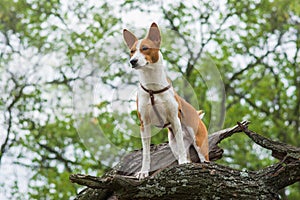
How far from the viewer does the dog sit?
3162 mm

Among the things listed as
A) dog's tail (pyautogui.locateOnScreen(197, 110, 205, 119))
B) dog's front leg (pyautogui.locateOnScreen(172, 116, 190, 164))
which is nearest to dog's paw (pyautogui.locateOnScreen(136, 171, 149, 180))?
dog's front leg (pyautogui.locateOnScreen(172, 116, 190, 164))

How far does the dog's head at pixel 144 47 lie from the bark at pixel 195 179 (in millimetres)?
775

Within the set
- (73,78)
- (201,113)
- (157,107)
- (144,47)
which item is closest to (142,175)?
(157,107)

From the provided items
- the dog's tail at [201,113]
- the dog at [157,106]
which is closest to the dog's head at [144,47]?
the dog at [157,106]

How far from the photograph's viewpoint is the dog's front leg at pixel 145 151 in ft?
11.2

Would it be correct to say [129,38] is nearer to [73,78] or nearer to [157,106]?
[157,106]

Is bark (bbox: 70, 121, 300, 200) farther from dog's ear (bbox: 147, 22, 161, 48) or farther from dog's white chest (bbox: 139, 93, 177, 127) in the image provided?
dog's ear (bbox: 147, 22, 161, 48)

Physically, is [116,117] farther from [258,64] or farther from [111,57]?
[258,64]

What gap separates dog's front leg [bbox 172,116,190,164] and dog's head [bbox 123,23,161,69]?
48 cm

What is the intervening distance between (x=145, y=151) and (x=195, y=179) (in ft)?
1.32

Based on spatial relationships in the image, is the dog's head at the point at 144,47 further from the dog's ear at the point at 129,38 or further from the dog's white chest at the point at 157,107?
the dog's white chest at the point at 157,107

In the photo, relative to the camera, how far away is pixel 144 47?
3.12 m

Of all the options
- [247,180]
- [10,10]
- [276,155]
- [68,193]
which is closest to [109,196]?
[247,180]

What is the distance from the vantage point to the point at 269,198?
353 cm
